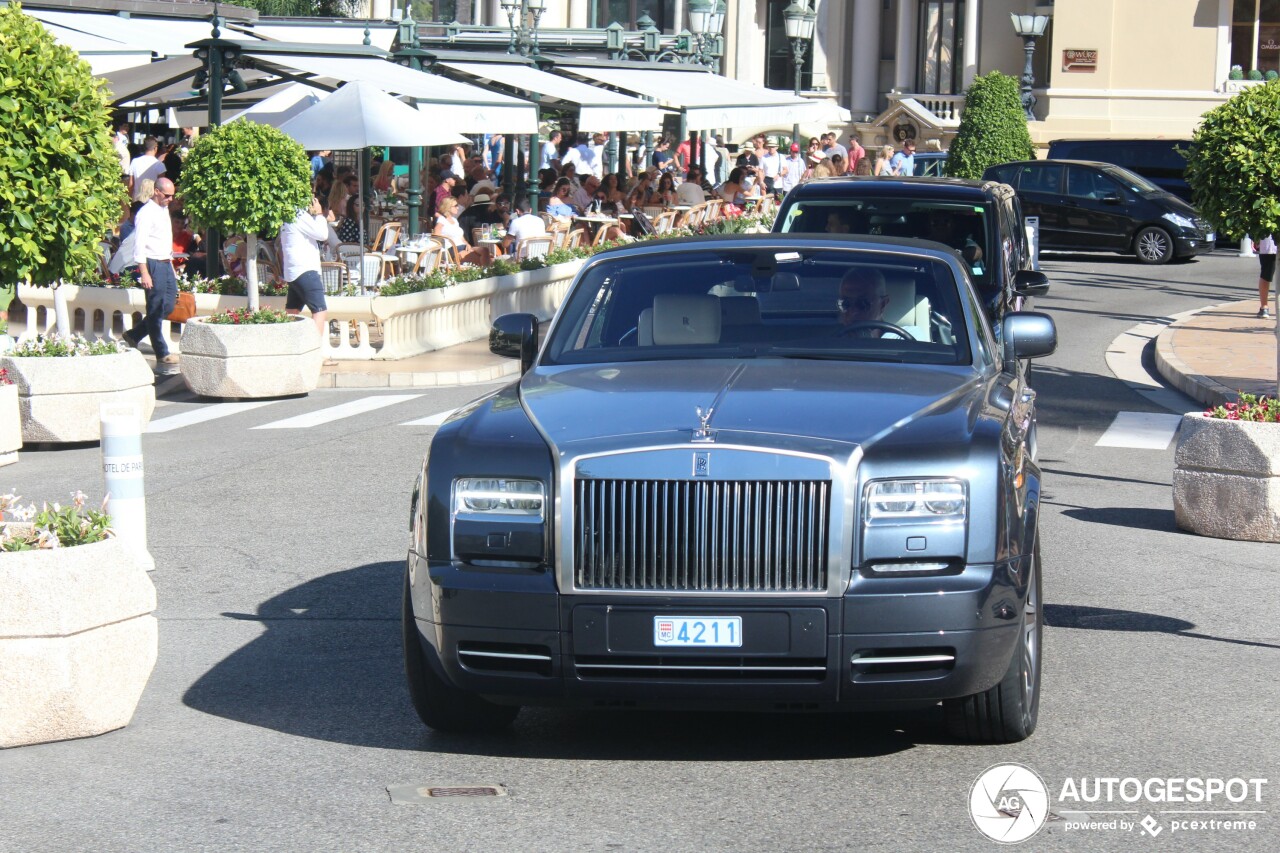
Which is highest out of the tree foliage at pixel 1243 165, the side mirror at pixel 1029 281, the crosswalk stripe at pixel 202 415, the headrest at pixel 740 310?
the tree foliage at pixel 1243 165

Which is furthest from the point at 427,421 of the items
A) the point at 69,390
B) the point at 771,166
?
the point at 771,166

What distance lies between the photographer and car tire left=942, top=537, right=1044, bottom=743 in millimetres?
5938

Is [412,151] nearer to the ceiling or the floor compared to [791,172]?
nearer to the ceiling

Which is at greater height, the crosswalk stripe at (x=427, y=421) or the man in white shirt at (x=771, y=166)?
the man in white shirt at (x=771, y=166)

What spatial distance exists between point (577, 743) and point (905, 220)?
767 cm

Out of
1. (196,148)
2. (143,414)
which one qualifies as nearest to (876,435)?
(143,414)

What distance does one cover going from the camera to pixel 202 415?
51.7 ft

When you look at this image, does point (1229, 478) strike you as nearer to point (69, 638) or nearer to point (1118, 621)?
point (1118, 621)

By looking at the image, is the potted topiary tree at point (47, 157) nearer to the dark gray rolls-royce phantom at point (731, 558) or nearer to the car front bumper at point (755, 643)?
the dark gray rolls-royce phantom at point (731, 558)

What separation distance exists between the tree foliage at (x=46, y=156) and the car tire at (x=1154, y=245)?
1016 inches

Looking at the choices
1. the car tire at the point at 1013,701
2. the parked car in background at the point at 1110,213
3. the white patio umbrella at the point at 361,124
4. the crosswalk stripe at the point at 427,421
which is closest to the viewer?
the car tire at the point at 1013,701

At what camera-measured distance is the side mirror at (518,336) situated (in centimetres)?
748

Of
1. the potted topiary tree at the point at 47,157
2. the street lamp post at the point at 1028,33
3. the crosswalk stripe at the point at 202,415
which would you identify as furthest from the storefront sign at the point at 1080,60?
the potted topiary tree at the point at 47,157

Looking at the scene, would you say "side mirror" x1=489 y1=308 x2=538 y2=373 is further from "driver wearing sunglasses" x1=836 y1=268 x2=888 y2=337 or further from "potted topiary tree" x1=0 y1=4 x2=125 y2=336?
"potted topiary tree" x1=0 y1=4 x2=125 y2=336
